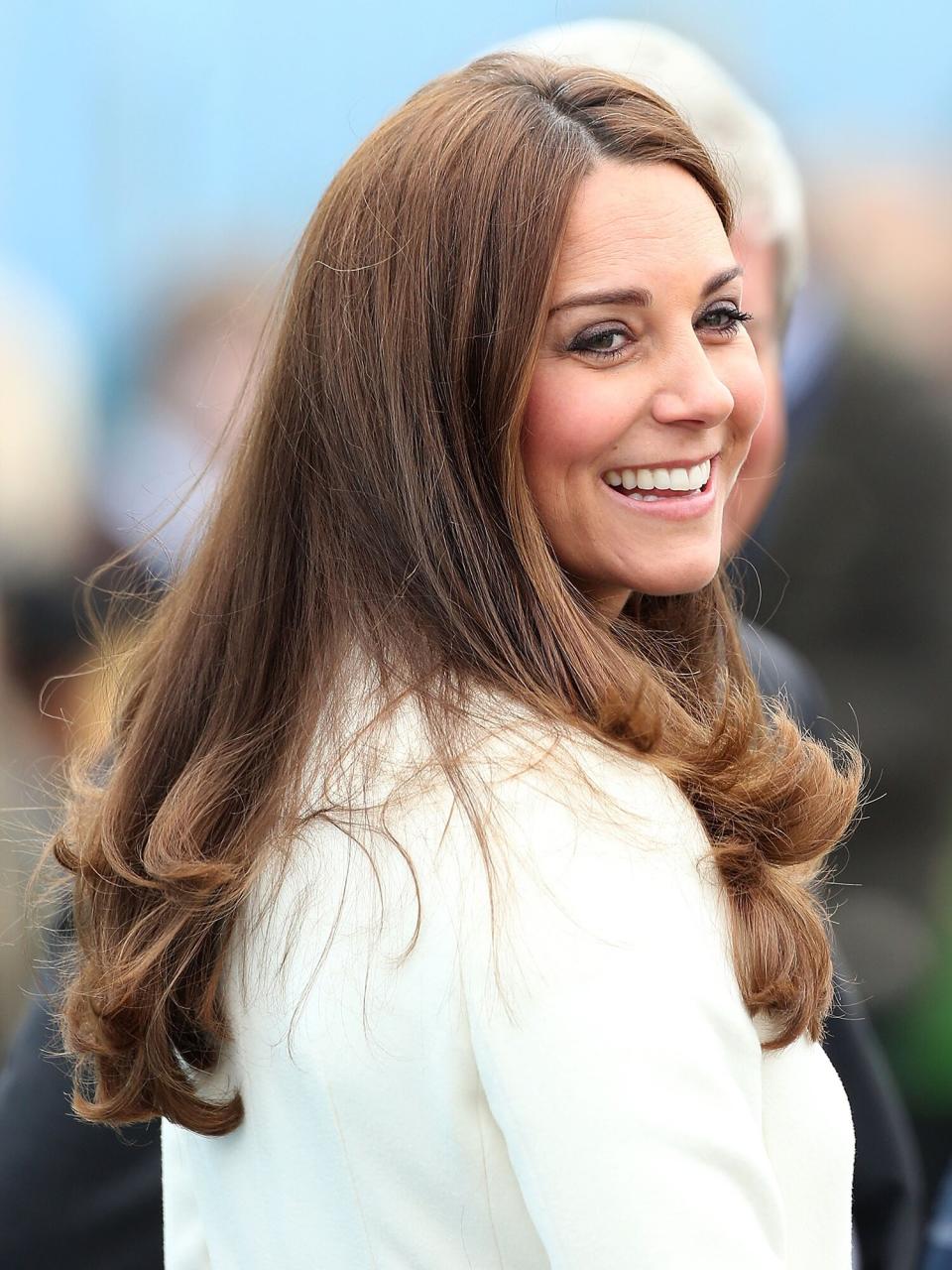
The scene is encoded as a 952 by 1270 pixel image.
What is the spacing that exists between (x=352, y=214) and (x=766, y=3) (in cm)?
143

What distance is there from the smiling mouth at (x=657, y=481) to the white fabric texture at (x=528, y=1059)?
0.98 feet

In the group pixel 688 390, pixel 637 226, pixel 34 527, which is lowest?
pixel 34 527

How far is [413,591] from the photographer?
122 centimetres

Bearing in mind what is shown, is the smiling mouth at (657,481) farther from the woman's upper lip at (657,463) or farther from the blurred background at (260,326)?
the blurred background at (260,326)

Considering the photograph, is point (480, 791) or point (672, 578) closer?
point (480, 791)

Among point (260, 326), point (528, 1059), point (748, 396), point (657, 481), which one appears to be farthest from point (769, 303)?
point (528, 1059)

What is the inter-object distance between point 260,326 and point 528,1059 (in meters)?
1.70

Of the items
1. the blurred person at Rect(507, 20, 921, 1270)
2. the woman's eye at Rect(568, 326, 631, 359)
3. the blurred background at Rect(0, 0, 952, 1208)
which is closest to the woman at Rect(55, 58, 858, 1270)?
the woman's eye at Rect(568, 326, 631, 359)

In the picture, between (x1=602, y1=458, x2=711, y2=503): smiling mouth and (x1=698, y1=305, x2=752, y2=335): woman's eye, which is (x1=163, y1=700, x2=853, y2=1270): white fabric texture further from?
(x1=698, y1=305, x2=752, y2=335): woman's eye

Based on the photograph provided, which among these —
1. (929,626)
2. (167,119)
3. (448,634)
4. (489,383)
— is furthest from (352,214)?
(929,626)

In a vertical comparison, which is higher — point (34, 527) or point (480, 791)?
point (480, 791)

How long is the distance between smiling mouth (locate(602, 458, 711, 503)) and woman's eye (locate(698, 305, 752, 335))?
4.6 inches

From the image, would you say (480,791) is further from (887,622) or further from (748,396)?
(887,622)

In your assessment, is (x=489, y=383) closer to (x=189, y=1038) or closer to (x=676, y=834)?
(x=676, y=834)
